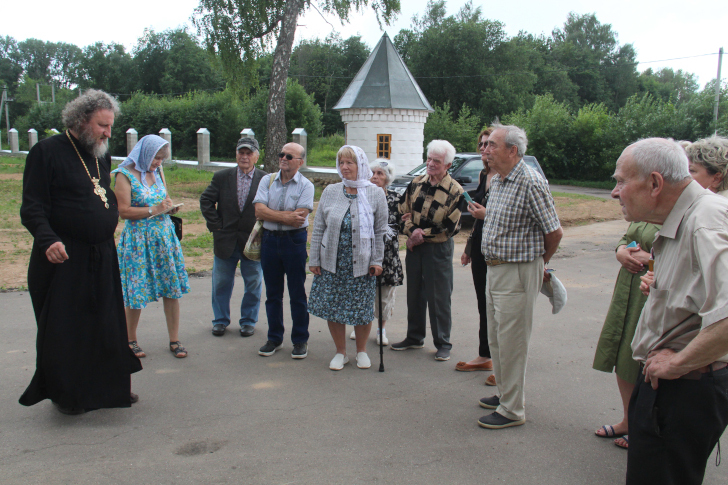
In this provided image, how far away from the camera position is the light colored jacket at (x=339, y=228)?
4.51 m

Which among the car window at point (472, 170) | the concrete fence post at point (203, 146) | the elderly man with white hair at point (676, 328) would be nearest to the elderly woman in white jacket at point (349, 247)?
the elderly man with white hair at point (676, 328)

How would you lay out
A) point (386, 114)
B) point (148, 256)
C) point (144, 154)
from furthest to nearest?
point (386, 114) → point (148, 256) → point (144, 154)

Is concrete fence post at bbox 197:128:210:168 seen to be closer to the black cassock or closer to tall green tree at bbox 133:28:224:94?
the black cassock

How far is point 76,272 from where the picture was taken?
3543mm

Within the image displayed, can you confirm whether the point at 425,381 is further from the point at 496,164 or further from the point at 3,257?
the point at 3,257

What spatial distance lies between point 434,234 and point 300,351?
1.57 meters

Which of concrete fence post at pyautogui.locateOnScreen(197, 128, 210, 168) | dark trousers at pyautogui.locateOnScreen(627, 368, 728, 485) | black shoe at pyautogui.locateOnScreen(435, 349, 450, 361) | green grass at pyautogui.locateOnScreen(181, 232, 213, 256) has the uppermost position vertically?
concrete fence post at pyautogui.locateOnScreen(197, 128, 210, 168)

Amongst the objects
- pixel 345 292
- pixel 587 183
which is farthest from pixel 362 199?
pixel 587 183

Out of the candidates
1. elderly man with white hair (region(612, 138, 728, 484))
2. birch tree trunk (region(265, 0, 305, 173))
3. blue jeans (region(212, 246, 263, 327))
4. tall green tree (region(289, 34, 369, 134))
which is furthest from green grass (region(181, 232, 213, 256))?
tall green tree (region(289, 34, 369, 134))

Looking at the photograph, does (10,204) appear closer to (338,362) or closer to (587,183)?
(338,362)

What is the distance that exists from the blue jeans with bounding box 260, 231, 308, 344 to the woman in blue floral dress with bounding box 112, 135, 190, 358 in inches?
29.0

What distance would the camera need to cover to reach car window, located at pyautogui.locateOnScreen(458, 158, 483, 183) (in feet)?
43.3

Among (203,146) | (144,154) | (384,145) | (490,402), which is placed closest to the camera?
(490,402)

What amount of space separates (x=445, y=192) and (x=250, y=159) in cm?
196
